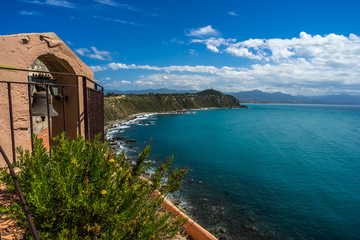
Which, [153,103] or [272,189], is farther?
[153,103]

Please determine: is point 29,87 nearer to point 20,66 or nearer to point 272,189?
point 20,66

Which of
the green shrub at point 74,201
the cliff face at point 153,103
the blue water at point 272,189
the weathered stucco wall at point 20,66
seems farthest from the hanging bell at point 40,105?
the cliff face at point 153,103

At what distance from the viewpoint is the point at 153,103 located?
109688 mm

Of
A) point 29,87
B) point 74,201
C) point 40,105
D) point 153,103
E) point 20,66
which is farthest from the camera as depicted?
point 153,103

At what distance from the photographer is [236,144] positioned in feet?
117

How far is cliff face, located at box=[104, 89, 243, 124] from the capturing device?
7131cm

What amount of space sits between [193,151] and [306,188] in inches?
602

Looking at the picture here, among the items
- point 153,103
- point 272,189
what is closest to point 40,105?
point 272,189

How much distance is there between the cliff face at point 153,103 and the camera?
71.3 m

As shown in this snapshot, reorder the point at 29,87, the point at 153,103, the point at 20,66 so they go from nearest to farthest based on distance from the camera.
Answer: the point at 29,87 → the point at 20,66 → the point at 153,103

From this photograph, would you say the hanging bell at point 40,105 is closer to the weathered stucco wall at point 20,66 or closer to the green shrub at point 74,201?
the weathered stucco wall at point 20,66

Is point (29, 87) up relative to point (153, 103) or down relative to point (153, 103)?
down

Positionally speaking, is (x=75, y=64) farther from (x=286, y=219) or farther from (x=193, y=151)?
(x=193, y=151)

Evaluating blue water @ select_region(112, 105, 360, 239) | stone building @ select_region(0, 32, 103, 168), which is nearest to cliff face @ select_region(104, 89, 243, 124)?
blue water @ select_region(112, 105, 360, 239)
